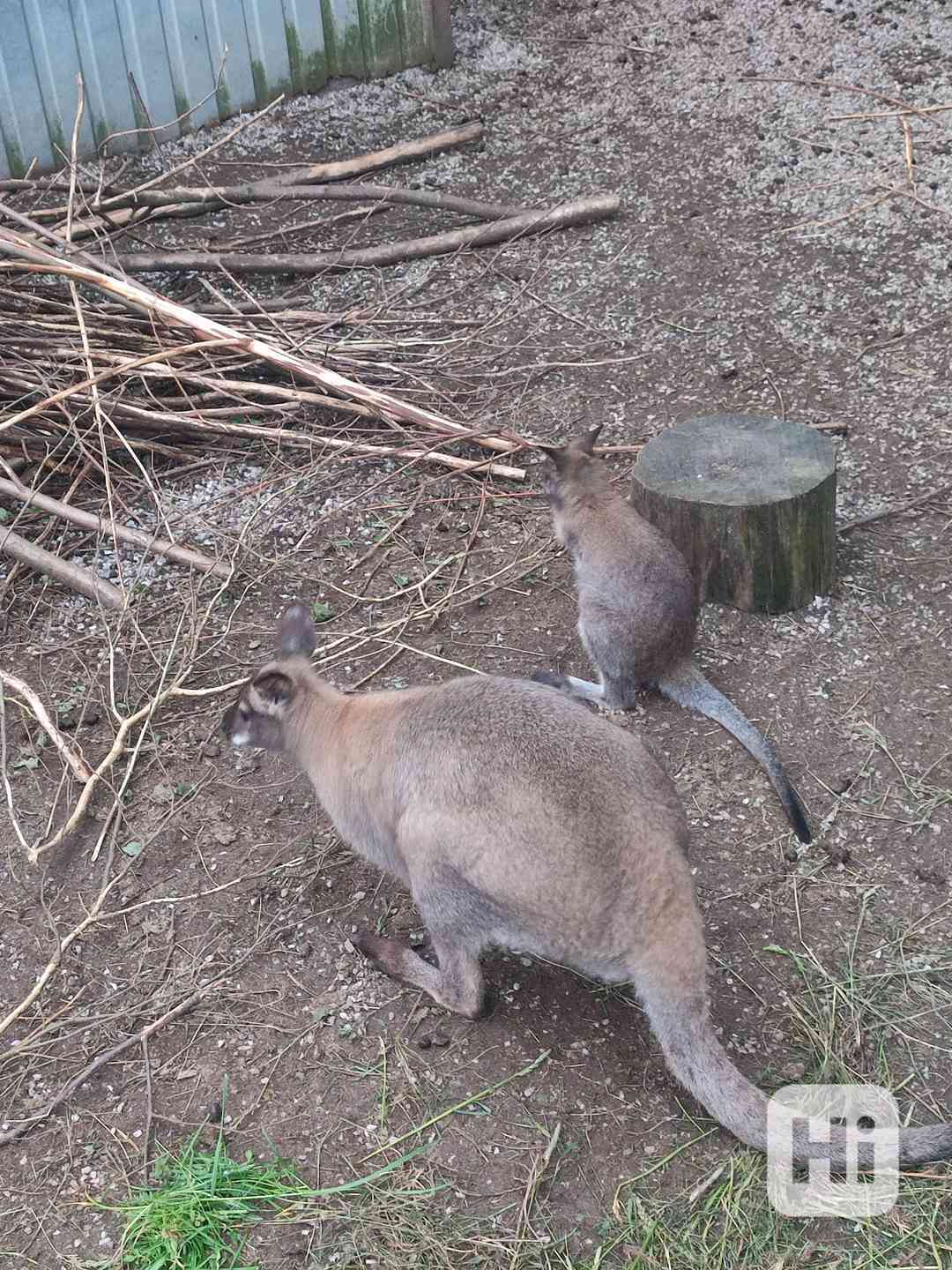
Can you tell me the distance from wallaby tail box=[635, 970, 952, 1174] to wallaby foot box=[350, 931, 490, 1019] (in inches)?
→ 21.9

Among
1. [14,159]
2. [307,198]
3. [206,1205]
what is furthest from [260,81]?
[206,1205]

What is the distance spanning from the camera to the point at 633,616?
4723 millimetres

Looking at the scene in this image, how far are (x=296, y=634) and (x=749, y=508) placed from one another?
1971 millimetres

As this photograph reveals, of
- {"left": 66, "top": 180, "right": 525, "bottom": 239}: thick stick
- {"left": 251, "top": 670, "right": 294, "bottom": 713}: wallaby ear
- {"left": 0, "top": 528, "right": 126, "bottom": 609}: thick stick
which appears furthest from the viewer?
{"left": 66, "top": 180, "right": 525, "bottom": 239}: thick stick

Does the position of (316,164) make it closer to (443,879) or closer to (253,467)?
(253,467)

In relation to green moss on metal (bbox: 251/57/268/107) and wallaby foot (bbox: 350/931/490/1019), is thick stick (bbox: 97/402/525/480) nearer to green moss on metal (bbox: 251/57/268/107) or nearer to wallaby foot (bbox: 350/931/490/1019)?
wallaby foot (bbox: 350/931/490/1019)

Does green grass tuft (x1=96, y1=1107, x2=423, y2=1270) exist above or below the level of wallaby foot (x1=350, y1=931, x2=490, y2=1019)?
below

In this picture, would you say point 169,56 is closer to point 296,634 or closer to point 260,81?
point 260,81

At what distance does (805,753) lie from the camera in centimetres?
455

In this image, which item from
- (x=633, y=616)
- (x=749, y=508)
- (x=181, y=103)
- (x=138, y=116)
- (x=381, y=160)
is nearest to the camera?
(x=633, y=616)

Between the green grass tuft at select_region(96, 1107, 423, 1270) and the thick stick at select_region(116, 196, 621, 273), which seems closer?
the green grass tuft at select_region(96, 1107, 423, 1270)

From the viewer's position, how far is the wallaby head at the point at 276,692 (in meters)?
3.92

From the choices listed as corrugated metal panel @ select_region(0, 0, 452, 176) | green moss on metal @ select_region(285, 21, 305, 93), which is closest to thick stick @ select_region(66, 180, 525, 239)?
corrugated metal panel @ select_region(0, 0, 452, 176)

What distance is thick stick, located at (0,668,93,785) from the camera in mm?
4555
